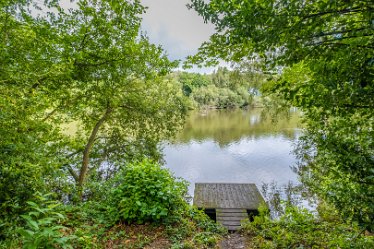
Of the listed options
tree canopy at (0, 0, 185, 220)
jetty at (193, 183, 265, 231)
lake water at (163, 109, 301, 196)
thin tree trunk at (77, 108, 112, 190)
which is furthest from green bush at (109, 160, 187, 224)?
lake water at (163, 109, 301, 196)

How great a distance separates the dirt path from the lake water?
461cm

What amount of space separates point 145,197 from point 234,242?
1.85 meters

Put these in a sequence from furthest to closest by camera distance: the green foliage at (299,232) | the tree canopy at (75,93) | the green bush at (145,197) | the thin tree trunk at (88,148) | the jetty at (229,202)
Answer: the thin tree trunk at (88,148) < the jetty at (229,202) < the green bush at (145,197) < the green foliage at (299,232) < the tree canopy at (75,93)

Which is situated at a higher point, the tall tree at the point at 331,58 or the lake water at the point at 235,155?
the tall tree at the point at 331,58

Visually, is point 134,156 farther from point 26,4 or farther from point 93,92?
point 26,4

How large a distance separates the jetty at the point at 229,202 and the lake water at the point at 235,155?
1874mm

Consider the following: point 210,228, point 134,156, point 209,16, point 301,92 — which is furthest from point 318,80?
point 134,156

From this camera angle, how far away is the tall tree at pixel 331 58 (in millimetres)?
1296

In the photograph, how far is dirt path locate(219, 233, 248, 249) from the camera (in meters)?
3.86

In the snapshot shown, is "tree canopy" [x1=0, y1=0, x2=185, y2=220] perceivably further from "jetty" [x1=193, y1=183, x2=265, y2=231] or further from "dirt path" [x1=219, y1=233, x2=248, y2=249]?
"dirt path" [x1=219, y1=233, x2=248, y2=249]

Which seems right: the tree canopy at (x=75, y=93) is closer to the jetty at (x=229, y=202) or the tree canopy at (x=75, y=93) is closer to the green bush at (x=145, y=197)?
the green bush at (x=145, y=197)

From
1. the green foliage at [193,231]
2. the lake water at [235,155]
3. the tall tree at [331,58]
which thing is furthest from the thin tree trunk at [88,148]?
the tall tree at [331,58]

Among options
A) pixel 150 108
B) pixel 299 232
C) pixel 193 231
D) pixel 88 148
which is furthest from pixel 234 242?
pixel 88 148

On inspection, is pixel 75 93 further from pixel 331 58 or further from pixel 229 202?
pixel 331 58
